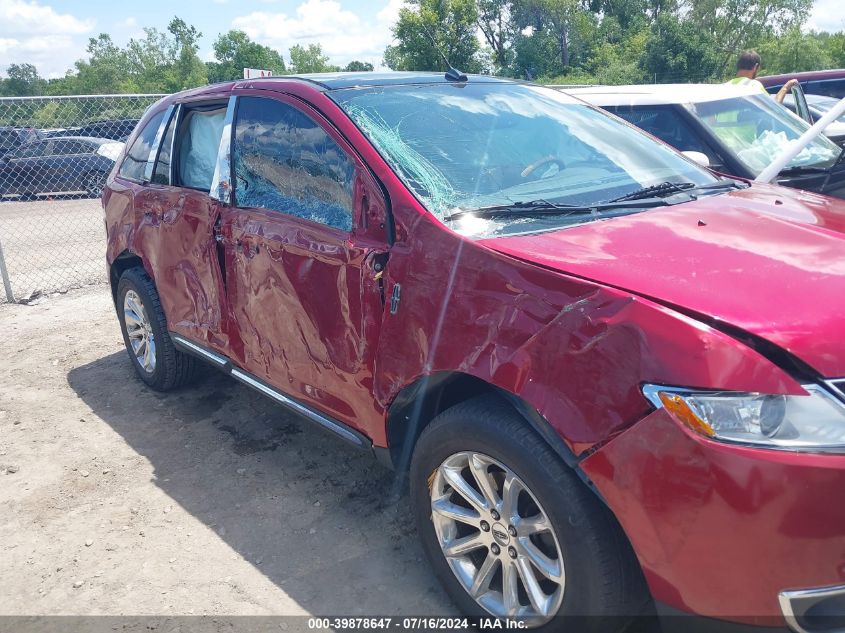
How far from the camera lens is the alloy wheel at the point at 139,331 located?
15.9 feet

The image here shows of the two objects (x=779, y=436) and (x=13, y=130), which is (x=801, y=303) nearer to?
(x=779, y=436)

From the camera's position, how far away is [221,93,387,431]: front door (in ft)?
9.41

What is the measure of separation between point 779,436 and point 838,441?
0.42 feet

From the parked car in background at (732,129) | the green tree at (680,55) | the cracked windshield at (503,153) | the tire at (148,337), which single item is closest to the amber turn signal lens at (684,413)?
the cracked windshield at (503,153)

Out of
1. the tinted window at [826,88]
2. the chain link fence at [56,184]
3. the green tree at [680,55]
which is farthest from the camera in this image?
the green tree at [680,55]

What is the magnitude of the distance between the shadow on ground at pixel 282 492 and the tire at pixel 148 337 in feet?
0.50

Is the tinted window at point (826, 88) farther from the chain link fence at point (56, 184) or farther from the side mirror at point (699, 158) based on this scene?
the chain link fence at point (56, 184)

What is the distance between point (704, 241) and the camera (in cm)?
239

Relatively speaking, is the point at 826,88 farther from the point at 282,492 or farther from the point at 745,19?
the point at 745,19

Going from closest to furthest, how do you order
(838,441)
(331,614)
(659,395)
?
(838,441), (659,395), (331,614)

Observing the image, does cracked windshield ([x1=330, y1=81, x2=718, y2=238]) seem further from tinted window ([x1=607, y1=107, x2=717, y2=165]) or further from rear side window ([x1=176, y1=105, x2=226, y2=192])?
tinted window ([x1=607, y1=107, x2=717, y2=165])

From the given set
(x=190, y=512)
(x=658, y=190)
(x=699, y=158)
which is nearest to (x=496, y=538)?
(x=658, y=190)

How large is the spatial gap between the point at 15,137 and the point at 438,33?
36.1 metres

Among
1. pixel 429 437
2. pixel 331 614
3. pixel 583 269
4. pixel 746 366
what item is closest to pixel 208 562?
pixel 331 614
